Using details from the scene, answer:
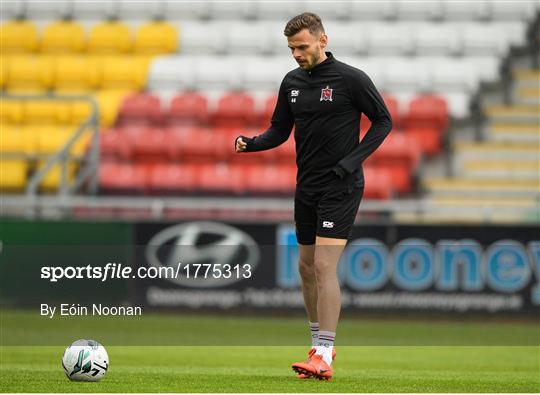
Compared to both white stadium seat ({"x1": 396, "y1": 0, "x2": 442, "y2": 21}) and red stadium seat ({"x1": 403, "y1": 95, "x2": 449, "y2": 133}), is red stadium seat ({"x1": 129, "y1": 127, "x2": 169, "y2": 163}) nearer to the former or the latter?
→ red stadium seat ({"x1": 403, "y1": 95, "x2": 449, "y2": 133})

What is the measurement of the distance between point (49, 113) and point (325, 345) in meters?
13.1

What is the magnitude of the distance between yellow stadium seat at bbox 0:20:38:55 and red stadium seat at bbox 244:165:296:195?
6.02 metres

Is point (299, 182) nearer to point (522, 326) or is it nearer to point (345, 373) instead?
point (345, 373)

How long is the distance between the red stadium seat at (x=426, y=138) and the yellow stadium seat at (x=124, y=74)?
499cm

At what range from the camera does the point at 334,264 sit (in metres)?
7.25

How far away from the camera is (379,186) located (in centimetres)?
1692

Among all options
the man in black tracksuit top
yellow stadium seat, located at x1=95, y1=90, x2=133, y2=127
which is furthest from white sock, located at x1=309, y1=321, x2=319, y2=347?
yellow stadium seat, located at x1=95, y1=90, x2=133, y2=127

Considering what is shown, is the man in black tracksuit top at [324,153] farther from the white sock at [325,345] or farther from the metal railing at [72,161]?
the metal railing at [72,161]

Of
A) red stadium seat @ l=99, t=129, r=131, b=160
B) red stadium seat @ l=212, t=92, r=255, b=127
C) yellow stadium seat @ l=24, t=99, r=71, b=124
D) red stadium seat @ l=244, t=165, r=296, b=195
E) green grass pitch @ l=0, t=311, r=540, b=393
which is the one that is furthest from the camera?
yellow stadium seat @ l=24, t=99, r=71, b=124

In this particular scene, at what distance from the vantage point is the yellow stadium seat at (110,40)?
21359 mm

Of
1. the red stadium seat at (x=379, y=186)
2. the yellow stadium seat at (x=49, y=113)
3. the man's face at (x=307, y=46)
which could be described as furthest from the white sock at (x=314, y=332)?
the yellow stadium seat at (x=49, y=113)

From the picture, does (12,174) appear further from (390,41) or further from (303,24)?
(303,24)

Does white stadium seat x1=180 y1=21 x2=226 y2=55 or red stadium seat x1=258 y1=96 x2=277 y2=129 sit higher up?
white stadium seat x1=180 y1=21 x2=226 y2=55

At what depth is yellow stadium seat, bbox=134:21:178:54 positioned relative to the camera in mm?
21250
